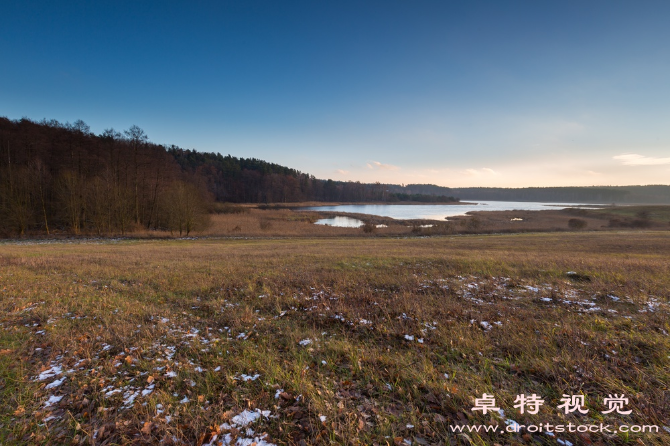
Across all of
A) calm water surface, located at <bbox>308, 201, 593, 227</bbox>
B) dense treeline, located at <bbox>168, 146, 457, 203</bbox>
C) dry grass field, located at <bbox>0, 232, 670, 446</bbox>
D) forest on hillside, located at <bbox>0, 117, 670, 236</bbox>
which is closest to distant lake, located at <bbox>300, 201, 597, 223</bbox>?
calm water surface, located at <bbox>308, 201, 593, 227</bbox>

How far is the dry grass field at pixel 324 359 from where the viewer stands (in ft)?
10.4

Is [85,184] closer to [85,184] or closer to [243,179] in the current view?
[85,184]

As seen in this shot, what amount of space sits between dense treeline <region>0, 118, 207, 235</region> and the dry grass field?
27395 mm

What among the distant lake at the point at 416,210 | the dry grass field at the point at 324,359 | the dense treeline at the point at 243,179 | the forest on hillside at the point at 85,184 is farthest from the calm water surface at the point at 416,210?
the dry grass field at the point at 324,359

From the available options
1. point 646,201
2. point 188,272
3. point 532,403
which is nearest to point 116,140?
point 188,272

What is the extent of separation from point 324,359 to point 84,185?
129 feet

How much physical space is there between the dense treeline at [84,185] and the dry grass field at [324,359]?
89.9 ft

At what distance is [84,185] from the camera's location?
101ft

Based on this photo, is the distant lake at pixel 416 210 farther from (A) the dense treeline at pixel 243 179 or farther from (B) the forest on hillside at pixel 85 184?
(B) the forest on hillside at pixel 85 184

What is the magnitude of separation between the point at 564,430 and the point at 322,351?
3.42 m

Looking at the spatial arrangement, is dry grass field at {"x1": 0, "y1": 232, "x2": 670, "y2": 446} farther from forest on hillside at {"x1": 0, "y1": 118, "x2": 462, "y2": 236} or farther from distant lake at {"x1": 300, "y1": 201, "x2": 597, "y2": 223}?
distant lake at {"x1": 300, "y1": 201, "x2": 597, "y2": 223}

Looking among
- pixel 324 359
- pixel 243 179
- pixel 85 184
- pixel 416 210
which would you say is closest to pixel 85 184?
pixel 85 184

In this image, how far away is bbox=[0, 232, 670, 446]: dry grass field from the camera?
3.17 meters

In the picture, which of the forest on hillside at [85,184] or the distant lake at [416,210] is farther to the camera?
the distant lake at [416,210]
